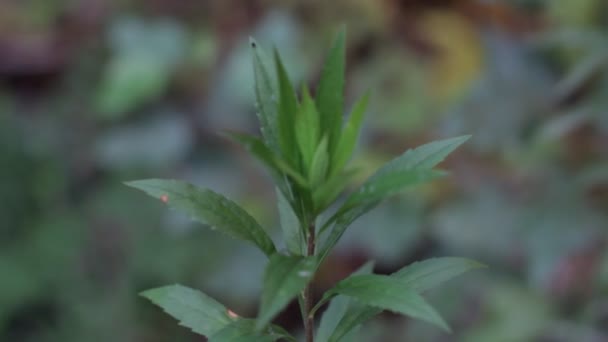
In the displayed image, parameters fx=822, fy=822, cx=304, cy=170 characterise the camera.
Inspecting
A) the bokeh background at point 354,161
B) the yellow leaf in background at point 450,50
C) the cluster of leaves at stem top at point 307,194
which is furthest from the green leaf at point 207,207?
the yellow leaf in background at point 450,50

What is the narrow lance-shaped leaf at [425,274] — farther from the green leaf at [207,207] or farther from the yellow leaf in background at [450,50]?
the yellow leaf in background at [450,50]

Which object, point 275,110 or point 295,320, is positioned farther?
point 295,320

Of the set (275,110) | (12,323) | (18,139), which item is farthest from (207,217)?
(18,139)

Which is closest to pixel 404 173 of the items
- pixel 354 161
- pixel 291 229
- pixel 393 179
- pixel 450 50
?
pixel 393 179

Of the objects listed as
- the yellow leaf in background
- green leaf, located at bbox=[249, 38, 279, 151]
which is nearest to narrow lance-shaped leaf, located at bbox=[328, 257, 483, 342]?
green leaf, located at bbox=[249, 38, 279, 151]

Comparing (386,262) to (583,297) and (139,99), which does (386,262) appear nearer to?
(583,297)

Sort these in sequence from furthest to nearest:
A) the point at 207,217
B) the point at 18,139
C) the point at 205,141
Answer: the point at 18,139
the point at 205,141
the point at 207,217
